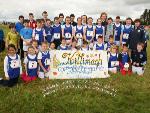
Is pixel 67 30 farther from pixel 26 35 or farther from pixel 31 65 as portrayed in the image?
pixel 31 65

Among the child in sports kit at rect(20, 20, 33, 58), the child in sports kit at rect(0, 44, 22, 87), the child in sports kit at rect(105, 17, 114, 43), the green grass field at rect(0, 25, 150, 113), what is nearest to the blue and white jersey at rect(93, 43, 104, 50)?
the child in sports kit at rect(105, 17, 114, 43)

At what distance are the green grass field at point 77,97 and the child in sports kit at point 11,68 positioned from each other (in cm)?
37

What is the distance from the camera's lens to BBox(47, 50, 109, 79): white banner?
13.2 meters

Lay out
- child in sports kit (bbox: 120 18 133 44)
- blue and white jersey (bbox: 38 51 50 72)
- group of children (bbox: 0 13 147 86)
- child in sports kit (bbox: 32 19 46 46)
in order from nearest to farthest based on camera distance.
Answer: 1. blue and white jersey (bbox: 38 51 50 72)
2. group of children (bbox: 0 13 147 86)
3. child in sports kit (bbox: 32 19 46 46)
4. child in sports kit (bbox: 120 18 133 44)

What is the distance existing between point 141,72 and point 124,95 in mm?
3404

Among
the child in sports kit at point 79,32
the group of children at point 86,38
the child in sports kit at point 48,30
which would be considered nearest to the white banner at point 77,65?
the group of children at point 86,38

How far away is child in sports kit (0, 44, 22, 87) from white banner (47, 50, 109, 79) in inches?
63.3

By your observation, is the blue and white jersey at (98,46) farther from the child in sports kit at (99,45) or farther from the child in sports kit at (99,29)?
the child in sports kit at (99,29)

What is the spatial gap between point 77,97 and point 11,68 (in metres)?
2.84

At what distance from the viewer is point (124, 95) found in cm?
1131

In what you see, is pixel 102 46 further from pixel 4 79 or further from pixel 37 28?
pixel 4 79

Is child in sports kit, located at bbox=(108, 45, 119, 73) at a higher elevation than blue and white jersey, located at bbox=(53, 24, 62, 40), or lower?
lower

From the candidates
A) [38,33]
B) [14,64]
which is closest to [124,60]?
[38,33]

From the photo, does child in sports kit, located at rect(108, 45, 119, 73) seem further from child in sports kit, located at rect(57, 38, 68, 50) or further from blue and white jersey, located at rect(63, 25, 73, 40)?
blue and white jersey, located at rect(63, 25, 73, 40)
